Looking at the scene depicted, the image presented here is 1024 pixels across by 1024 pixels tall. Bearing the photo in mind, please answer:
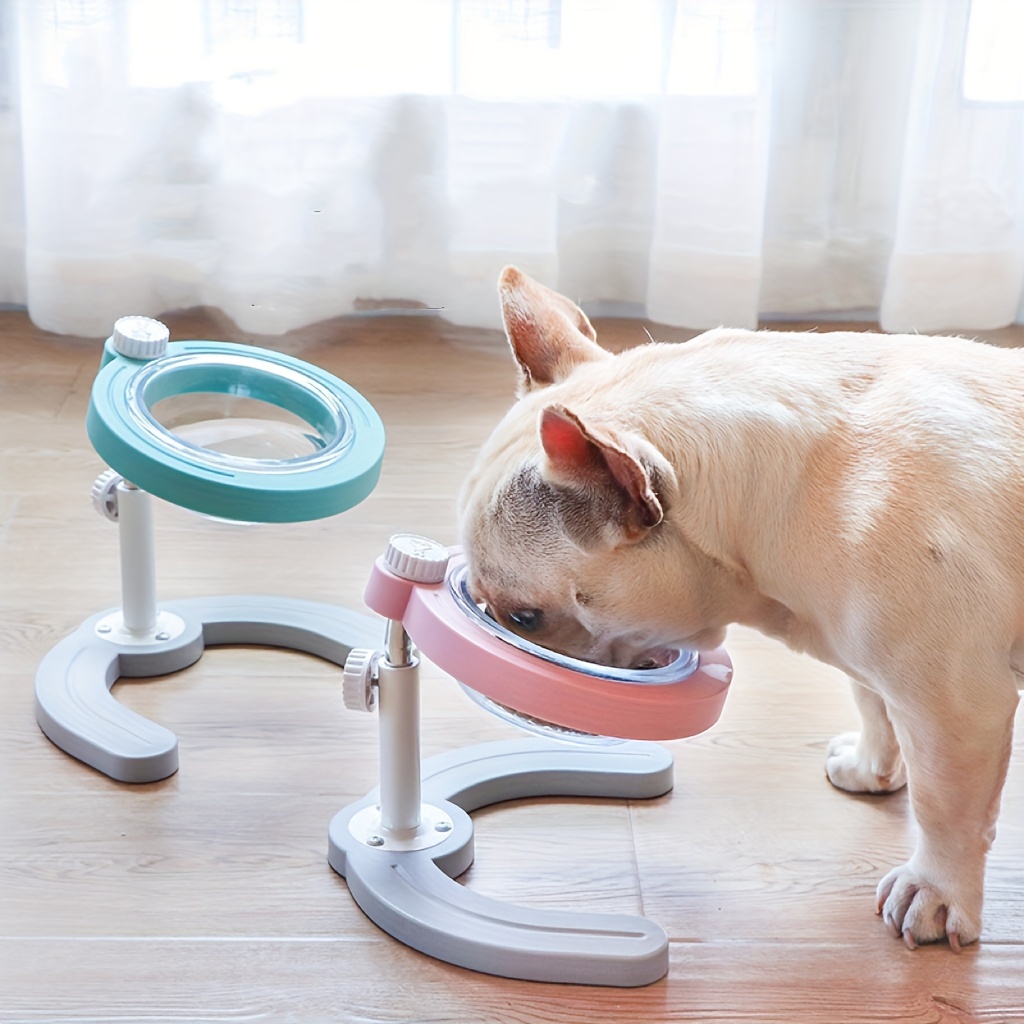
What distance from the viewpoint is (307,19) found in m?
2.63

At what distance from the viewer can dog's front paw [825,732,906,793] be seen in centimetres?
156

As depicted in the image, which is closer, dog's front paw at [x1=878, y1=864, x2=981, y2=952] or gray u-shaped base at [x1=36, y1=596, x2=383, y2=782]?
dog's front paw at [x1=878, y1=864, x2=981, y2=952]

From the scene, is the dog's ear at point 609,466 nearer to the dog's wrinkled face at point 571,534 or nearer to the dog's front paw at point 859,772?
the dog's wrinkled face at point 571,534

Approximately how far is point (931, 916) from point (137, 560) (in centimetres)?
98

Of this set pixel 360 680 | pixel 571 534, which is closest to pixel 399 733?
pixel 360 680

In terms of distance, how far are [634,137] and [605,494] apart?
1777mm

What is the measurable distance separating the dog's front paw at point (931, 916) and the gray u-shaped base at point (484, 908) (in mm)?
238

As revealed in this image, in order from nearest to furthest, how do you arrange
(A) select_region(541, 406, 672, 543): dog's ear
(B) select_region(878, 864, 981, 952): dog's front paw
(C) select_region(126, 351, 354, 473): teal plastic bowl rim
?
(A) select_region(541, 406, 672, 543): dog's ear
(B) select_region(878, 864, 981, 952): dog's front paw
(C) select_region(126, 351, 354, 473): teal plastic bowl rim

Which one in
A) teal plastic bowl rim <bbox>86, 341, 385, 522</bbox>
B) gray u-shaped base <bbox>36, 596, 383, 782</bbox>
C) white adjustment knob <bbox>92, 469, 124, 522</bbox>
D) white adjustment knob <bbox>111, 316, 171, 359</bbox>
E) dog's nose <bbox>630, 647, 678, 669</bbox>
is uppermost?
white adjustment knob <bbox>111, 316, 171, 359</bbox>

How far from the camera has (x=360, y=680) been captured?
4.45 ft

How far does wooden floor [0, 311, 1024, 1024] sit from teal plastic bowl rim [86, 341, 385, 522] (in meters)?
0.35

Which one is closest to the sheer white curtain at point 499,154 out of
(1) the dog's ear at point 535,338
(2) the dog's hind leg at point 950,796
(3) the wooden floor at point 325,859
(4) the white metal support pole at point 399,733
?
(3) the wooden floor at point 325,859

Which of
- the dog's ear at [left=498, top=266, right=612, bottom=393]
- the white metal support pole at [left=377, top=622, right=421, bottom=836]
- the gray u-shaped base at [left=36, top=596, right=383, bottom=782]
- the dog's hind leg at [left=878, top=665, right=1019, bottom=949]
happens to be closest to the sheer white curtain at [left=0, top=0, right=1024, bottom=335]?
the gray u-shaped base at [left=36, top=596, right=383, bottom=782]

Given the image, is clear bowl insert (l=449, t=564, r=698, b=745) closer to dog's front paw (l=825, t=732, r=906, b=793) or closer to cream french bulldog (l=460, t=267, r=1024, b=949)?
cream french bulldog (l=460, t=267, r=1024, b=949)
